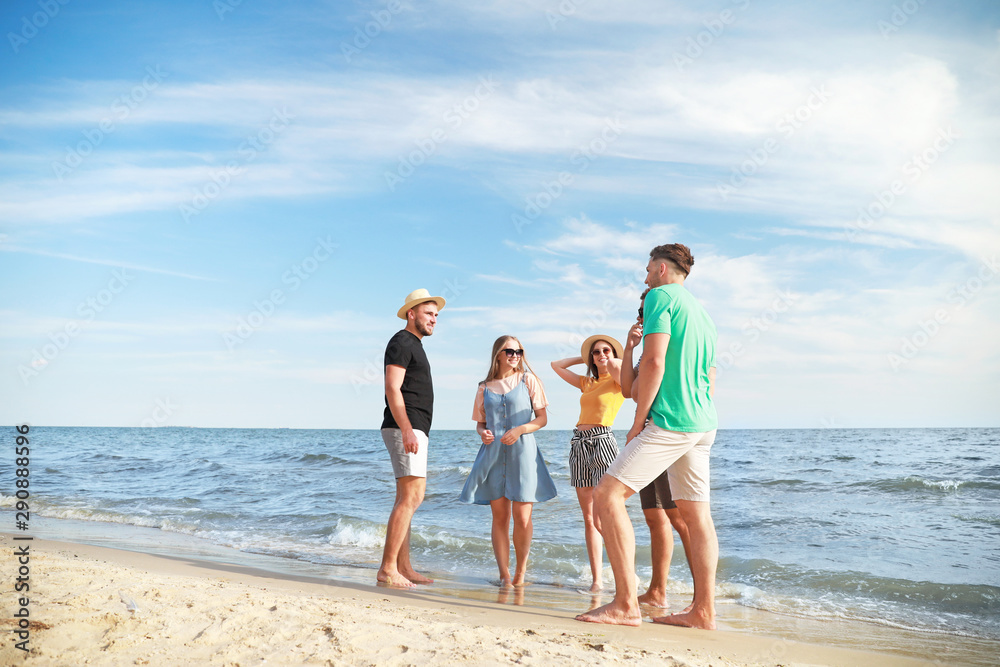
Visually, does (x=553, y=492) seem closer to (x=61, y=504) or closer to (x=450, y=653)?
(x=450, y=653)

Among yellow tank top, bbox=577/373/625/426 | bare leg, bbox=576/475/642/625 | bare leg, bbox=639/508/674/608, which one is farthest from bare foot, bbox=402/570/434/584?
bare leg, bbox=576/475/642/625

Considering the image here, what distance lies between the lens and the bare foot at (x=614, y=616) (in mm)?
3689

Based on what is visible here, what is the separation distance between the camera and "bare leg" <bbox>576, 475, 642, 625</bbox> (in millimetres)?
3641

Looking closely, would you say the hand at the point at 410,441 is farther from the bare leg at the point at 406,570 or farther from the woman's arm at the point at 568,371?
the woman's arm at the point at 568,371

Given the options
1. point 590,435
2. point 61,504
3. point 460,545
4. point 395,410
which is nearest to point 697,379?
point 590,435

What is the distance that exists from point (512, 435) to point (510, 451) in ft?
0.55

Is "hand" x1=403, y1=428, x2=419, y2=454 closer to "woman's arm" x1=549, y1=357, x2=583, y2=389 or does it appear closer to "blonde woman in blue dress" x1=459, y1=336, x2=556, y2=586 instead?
"blonde woman in blue dress" x1=459, y1=336, x2=556, y2=586

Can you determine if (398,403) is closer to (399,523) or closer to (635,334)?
(399,523)

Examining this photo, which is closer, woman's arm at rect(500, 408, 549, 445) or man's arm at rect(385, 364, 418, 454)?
man's arm at rect(385, 364, 418, 454)

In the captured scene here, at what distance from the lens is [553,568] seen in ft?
21.0

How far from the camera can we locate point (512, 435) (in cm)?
503

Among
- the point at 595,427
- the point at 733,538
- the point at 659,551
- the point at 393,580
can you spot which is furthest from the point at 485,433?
the point at 733,538

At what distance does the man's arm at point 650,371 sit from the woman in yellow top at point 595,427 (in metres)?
1.19

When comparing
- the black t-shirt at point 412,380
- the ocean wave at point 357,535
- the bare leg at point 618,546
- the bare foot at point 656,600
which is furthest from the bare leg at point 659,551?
the ocean wave at point 357,535
